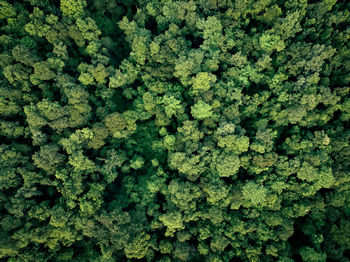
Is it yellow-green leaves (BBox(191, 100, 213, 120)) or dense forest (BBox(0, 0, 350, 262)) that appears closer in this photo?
dense forest (BBox(0, 0, 350, 262))

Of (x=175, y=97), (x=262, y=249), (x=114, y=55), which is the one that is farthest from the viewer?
(x=114, y=55)

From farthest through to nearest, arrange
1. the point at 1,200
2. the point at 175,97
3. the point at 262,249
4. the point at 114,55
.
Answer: the point at 114,55 → the point at 175,97 → the point at 262,249 → the point at 1,200

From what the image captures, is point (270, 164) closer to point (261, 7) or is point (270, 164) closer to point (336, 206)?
point (336, 206)

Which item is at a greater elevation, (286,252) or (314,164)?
(314,164)

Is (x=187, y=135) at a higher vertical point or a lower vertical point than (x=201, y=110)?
lower

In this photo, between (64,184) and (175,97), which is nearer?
(64,184)

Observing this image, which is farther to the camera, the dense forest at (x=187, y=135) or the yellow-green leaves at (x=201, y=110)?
the yellow-green leaves at (x=201, y=110)

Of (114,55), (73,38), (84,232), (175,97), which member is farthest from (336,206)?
(73,38)

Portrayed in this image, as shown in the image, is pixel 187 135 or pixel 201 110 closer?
pixel 201 110
